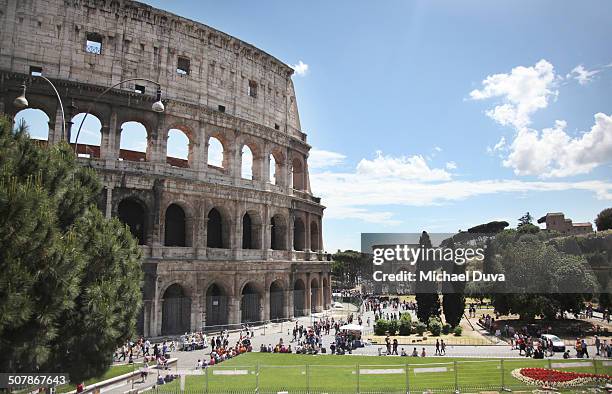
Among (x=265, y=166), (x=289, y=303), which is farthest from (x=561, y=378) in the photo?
(x=265, y=166)

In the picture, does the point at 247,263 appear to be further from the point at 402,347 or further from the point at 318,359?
the point at 402,347

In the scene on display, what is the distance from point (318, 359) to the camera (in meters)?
23.0

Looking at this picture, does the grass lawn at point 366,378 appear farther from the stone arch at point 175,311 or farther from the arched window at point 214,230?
the arched window at point 214,230

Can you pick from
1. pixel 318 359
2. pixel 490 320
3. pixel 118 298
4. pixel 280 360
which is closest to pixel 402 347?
pixel 318 359

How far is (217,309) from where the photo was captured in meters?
29.3

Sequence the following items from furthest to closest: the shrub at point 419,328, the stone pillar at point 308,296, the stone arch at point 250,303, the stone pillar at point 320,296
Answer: the stone pillar at point 320,296, the stone pillar at point 308,296, the shrub at point 419,328, the stone arch at point 250,303

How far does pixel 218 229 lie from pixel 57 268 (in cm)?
2202

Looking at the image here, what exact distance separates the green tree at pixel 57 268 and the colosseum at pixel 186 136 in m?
12.0

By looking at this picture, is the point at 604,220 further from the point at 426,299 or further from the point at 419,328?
the point at 419,328

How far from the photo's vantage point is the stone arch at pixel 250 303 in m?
30.9

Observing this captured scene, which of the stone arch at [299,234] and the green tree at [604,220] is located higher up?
the green tree at [604,220]

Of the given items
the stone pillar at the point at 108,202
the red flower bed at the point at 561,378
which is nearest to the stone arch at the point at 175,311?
the stone pillar at the point at 108,202

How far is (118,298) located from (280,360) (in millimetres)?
12606

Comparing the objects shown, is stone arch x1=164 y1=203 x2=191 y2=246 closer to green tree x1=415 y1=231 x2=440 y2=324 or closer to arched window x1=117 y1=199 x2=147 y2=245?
arched window x1=117 y1=199 x2=147 y2=245
